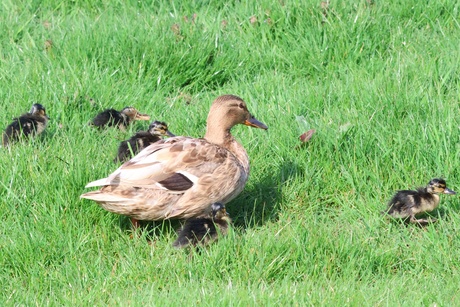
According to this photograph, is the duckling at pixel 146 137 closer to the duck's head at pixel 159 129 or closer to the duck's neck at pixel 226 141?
the duck's head at pixel 159 129

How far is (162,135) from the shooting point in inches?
247

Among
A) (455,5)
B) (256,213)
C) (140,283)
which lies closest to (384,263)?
(256,213)

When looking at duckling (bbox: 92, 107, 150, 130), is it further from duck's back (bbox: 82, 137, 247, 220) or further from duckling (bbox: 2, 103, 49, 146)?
duck's back (bbox: 82, 137, 247, 220)

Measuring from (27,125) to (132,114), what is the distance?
0.94 metres

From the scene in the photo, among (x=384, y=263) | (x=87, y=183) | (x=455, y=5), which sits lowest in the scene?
(x=384, y=263)

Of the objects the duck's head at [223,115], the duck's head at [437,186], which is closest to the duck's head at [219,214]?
the duck's head at [223,115]

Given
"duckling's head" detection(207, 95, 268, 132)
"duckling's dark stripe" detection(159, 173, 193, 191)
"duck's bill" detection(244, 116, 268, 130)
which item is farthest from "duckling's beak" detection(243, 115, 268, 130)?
"duckling's dark stripe" detection(159, 173, 193, 191)

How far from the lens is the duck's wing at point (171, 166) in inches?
210

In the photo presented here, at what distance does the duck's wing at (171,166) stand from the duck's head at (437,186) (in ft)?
4.13

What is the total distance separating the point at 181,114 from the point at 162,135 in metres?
0.63

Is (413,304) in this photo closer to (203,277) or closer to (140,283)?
(203,277)

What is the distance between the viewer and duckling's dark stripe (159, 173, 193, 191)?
5340mm

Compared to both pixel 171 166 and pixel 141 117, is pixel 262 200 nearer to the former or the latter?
pixel 171 166

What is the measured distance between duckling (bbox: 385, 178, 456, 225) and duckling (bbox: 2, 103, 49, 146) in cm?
259
